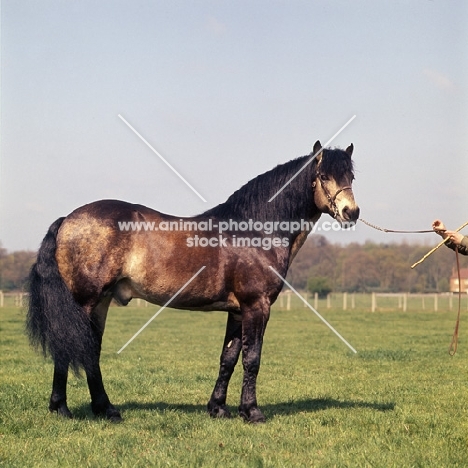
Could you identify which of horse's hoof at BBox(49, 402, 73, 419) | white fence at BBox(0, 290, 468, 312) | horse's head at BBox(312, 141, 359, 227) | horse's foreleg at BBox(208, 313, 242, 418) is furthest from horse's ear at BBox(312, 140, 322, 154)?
white fence at BBox(0, 290, 468, 312)

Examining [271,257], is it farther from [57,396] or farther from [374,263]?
[374,263]

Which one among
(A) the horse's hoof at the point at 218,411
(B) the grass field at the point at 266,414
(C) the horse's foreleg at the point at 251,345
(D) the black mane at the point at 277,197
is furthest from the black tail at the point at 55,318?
(D) the black mane at the point at 277,197

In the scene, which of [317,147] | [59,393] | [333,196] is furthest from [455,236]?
[59,393]

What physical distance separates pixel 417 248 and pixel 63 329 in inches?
3757

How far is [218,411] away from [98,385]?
1.40m

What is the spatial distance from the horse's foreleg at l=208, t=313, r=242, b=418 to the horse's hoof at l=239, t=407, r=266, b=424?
0.30 metres

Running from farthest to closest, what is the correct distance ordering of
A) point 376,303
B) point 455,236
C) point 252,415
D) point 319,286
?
point 319,286 < point 376,303 < point 252,415 < point 455,236

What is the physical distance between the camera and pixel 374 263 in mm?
87625

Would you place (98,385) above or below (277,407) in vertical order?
above

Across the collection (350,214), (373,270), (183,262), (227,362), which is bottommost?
(227,362)

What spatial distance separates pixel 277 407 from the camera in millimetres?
7949

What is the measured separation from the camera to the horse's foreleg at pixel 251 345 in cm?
703

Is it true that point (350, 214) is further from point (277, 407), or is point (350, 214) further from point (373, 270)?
point (373, 270)

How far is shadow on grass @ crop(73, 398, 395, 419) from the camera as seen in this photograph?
24.4ft
